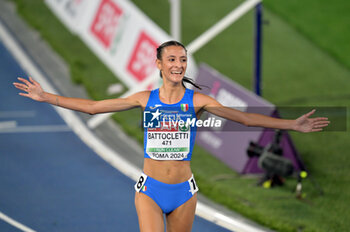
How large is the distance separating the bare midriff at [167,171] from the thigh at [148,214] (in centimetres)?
23

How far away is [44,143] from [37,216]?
334cm

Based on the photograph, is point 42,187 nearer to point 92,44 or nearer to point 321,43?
point 92,44

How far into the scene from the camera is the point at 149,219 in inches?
252

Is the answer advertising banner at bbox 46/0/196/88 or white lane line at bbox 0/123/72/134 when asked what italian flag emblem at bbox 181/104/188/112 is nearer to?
advertising banner at bbox 46/0/196/88

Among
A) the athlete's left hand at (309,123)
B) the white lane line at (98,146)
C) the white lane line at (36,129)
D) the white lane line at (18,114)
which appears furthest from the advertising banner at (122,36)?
the athlete's left hand at (309,123)

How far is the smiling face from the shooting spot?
6410 millimetres

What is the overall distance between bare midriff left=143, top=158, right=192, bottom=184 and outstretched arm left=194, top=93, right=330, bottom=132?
0.62 meters

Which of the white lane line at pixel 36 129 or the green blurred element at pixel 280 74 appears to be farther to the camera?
the white lane line at pixel 36 129

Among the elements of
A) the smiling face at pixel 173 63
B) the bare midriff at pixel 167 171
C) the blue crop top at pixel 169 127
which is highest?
the smiling face at pixel 173 63

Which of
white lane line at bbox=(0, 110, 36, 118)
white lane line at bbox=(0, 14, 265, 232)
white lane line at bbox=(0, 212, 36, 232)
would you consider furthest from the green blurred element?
white lane line at bbox=(0, 212, 36, 232)

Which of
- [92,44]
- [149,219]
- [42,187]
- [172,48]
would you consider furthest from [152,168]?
[92,44]

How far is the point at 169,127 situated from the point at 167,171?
1.41ft

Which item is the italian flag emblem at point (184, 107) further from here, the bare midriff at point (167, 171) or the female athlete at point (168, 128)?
the bare midriff at point (167, 171)

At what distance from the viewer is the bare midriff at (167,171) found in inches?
259
